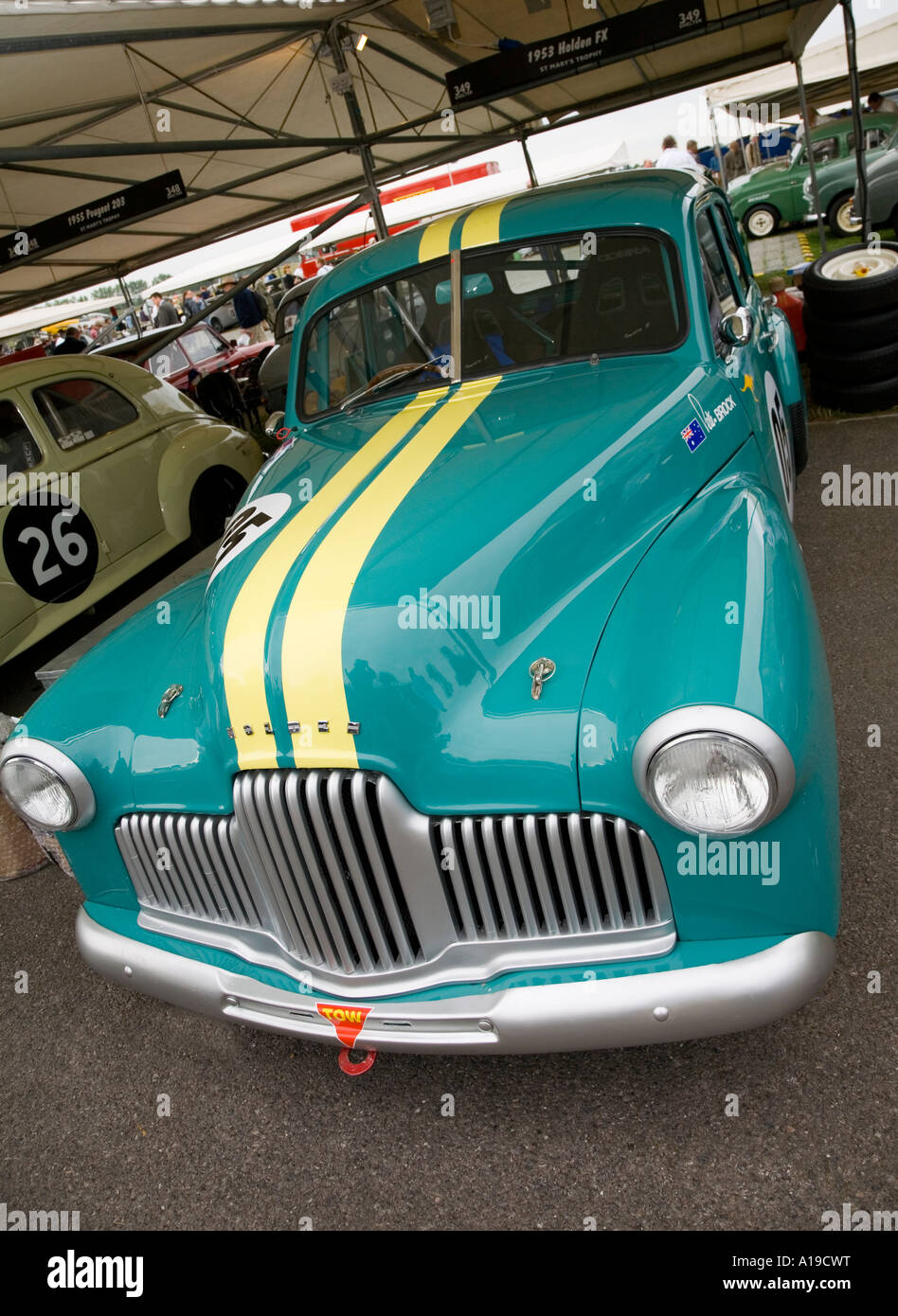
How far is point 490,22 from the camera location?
8.41 meters

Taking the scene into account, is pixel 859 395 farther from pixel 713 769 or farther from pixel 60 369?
pixel 713 769

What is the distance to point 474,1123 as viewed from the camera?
2.39 metres

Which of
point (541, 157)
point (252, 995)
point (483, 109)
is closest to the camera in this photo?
point (252, 995)

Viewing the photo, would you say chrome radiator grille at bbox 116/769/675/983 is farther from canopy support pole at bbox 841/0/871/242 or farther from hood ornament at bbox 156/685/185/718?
canopy support pole at bbox 841/0/871/242

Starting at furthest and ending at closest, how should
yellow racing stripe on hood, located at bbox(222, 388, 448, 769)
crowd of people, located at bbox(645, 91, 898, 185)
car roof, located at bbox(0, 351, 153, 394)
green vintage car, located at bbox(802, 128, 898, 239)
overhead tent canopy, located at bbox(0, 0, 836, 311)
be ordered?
1. crowd of people, located at bbox(645, 91, 898, 185)
2. green vintage car, located at bbox(802, 128, 898, 239)
3. overhead tent canopy, located at bbox(0, 0, 836, 311)
4. car roof, located at bbox(0, 351, 153, 394)
5. yellow racing stripe on hood, located at bbox(222, 388, 448, 769)

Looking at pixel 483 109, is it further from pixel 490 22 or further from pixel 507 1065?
pixel 507 1065

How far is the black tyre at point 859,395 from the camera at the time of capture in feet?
20.8

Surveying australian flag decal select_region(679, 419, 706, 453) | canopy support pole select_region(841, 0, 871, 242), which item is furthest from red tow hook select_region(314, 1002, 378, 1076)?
canopy support pole select_region(841, 0, 871, 242)

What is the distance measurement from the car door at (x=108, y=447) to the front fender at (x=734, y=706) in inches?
178

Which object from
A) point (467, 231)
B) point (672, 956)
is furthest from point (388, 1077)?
point (467, 231)

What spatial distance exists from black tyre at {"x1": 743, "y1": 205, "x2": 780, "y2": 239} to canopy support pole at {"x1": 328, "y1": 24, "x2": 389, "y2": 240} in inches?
380

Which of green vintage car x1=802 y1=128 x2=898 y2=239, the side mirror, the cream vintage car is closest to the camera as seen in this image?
the side mirror

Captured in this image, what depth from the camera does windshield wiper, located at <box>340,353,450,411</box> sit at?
3312 mm
